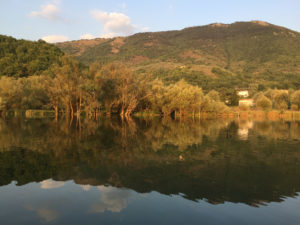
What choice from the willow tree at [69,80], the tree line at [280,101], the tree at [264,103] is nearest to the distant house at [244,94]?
the tree line at [280,101]

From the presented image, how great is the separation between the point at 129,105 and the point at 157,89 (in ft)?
37.4

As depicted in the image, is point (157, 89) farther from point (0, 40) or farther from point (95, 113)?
point (0, 40)

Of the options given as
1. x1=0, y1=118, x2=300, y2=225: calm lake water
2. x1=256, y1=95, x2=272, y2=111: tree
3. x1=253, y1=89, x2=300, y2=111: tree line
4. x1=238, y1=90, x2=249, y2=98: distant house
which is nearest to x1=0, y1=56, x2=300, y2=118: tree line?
x1=256, y1=95, x2=272, y2=111: tree

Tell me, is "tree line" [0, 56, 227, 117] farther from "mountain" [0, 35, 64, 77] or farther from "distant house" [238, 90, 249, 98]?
"distant house" [238, 90, 249, 98]

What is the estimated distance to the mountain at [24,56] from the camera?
122731 mm

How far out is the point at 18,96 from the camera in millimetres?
83000

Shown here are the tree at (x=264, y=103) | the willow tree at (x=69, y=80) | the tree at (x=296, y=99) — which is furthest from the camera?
the tree at (x=264, y=103)

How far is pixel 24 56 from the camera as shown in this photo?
143m

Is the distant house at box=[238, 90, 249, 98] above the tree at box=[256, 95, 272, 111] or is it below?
above

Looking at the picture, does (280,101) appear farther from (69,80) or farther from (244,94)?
(69,80)

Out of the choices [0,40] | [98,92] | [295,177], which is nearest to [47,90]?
[98,92]

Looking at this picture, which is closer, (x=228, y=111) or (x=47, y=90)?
(x=47, y=90)

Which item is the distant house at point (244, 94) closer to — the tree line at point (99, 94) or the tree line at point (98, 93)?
the tree line at point (99, 94)

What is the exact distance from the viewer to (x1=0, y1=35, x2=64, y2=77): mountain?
122731 mm
